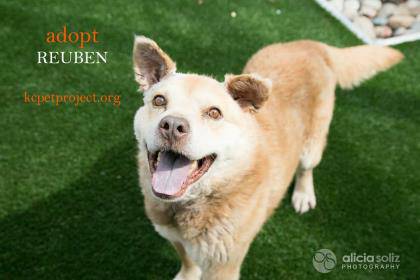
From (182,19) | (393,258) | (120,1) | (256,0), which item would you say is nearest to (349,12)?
(256,0)

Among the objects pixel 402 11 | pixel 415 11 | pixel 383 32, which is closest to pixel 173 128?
pixel 383 32

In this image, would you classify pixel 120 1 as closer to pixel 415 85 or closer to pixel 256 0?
pixel 256 0

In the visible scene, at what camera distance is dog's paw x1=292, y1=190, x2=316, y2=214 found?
4426 mm

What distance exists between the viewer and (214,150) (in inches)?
103

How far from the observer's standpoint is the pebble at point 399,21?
22.3ft

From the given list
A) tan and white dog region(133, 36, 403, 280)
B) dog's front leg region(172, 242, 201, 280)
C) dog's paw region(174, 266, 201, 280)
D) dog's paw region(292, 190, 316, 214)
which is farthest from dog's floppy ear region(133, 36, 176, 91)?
dog's paw region(292, 190, 316, 214)

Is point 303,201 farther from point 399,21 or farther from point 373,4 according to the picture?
point 373,4

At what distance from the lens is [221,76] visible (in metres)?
5.59

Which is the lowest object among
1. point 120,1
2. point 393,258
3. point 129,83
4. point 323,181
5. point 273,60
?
point 393,258

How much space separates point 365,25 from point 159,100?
16.4 feet

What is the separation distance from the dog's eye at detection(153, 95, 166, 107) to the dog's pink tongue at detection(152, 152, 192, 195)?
0.99ft

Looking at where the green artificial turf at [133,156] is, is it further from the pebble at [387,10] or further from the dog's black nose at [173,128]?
the dog's black nose at [173,128]

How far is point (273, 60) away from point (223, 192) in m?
1.45

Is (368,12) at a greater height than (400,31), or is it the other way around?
(368,12)
